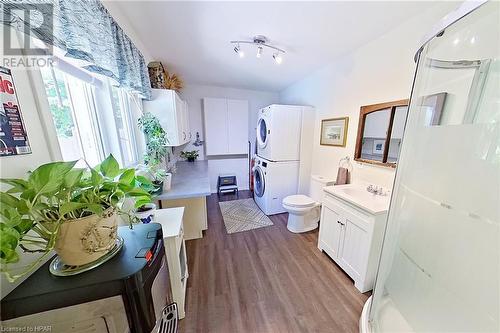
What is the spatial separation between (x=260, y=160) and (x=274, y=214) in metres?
1.01

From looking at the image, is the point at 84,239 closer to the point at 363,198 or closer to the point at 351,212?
the point at 351,212

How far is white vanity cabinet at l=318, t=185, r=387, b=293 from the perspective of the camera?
57.9 inches

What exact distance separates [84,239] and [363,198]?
2.04 meters

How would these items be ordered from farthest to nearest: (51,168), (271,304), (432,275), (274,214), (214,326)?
(274,214) → (271,304) → (214,326) → (432,275) → (51,168)

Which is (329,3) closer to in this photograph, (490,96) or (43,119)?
(490,96)

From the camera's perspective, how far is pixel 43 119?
0.76 meters

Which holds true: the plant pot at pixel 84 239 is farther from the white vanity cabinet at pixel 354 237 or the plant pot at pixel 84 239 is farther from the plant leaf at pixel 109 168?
the white vanity cabinet at pixel 354 237

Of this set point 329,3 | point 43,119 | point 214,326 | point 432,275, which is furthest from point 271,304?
point 329,3

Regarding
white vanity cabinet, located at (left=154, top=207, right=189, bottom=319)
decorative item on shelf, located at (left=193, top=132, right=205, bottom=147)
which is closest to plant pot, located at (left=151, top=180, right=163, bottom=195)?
white vanity cabinet, located at (left=154, top=207, right=189, bottom=319)

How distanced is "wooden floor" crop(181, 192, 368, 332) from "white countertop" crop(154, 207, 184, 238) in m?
0.73

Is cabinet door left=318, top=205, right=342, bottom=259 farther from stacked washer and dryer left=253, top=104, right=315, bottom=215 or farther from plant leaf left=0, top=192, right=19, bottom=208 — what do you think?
plant leaf left=0, top=192, right=19, bottom=208

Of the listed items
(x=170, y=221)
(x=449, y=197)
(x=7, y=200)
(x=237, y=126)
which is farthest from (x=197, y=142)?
(x=449, y=197)

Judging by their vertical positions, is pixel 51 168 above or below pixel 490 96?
below

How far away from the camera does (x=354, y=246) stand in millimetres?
1632
